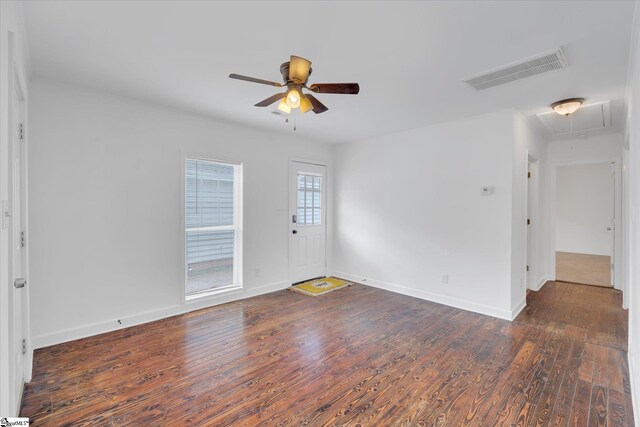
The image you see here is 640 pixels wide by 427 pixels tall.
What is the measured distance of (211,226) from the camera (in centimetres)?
423

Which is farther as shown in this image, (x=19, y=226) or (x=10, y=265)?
(x=19, y=226)

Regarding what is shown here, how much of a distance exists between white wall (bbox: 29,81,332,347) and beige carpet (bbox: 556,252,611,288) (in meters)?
6.15

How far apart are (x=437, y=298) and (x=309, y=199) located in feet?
8.78

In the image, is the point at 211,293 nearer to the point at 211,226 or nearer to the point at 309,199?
the point at 211,226

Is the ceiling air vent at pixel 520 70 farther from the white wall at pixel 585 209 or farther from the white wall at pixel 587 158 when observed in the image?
the white wall at pixel 585 209

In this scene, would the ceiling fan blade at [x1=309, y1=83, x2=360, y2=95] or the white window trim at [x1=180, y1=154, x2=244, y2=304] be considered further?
the white window trim at [x1=180, y1=154, x2=244, y2=304]

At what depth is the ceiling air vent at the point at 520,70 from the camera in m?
2.38

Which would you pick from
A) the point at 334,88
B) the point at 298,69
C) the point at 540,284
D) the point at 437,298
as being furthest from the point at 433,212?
the point at 298,69

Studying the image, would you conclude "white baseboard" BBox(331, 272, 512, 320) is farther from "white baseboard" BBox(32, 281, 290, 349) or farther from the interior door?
the interior door

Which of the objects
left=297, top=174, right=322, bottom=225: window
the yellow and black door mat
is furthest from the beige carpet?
left=297, top=174, right=322, bottom=225: window

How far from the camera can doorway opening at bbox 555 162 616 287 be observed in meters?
7.41

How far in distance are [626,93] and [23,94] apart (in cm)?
538

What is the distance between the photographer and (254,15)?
1.92 meters

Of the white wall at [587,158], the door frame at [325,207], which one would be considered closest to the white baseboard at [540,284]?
the white wall at [587,158]
